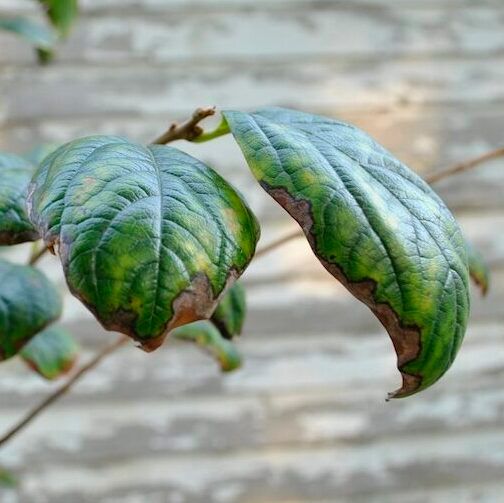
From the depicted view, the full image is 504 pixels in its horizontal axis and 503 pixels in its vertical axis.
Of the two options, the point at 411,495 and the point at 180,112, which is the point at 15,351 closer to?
the point at 180,112

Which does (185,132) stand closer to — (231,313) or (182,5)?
(231,313)

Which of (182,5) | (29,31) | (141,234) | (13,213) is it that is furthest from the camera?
(182,5)

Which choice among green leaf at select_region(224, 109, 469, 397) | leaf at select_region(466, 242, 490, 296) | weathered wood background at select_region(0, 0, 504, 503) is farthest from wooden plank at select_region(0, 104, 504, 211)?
green leaf at select_region(224, 109, 469, 397)

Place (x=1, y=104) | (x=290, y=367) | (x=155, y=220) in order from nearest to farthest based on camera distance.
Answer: (x=155, y=220), (x=1, y=104), (x=290, y=367)

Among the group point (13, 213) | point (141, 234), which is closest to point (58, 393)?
point (13, 213)

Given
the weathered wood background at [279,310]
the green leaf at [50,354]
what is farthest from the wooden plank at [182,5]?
the green leaf at [50,354]

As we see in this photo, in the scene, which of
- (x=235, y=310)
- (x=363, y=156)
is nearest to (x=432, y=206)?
(x=363, y=156)

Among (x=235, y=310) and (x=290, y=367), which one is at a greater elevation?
(x=235, y=310)
